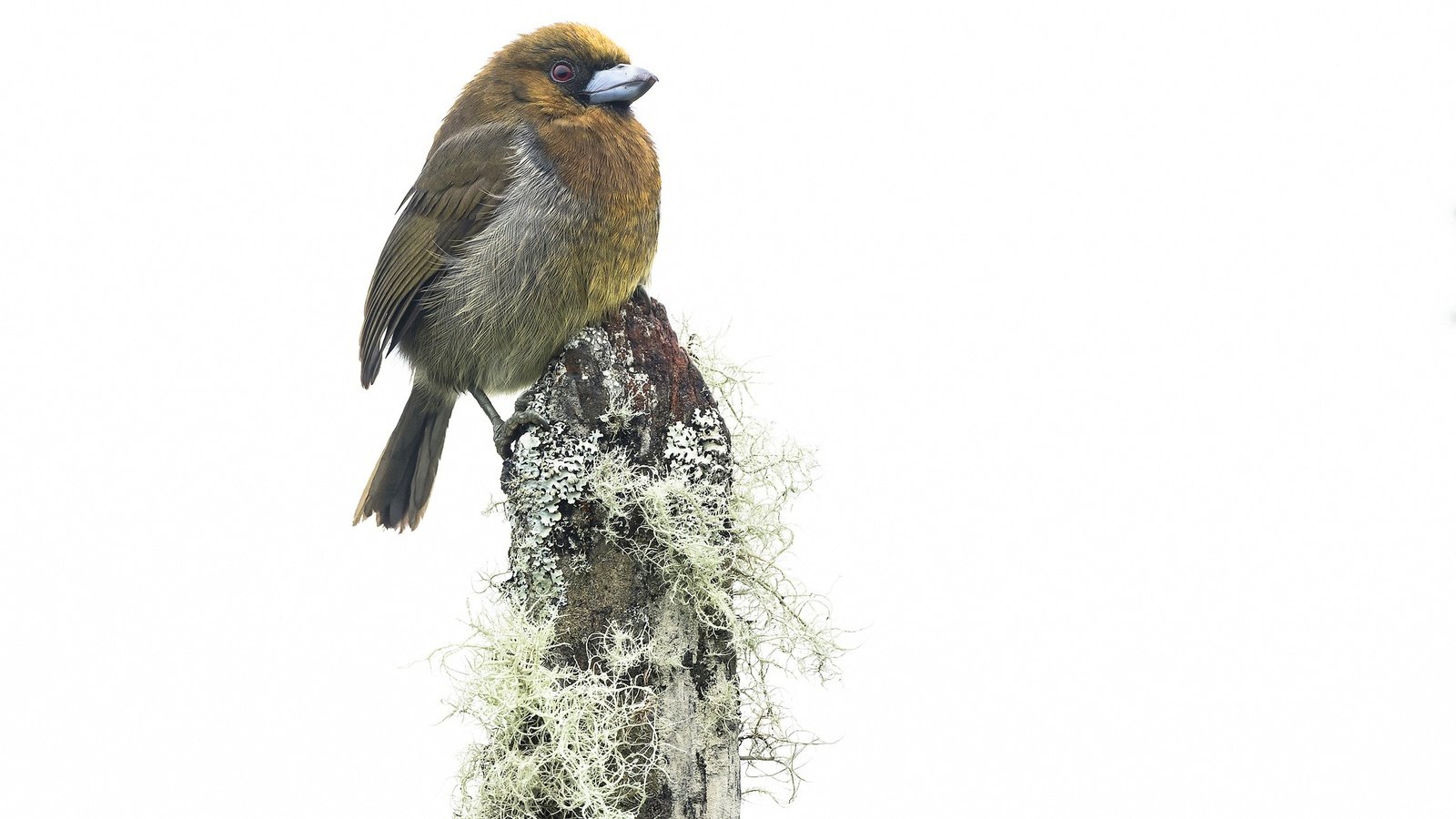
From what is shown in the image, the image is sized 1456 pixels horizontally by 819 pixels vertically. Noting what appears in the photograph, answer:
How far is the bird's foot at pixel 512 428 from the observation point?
304 cm

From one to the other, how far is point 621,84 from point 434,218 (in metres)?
0.60

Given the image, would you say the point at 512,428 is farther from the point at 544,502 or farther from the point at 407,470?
the point at 407,470

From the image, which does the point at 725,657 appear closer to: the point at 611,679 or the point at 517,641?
the point at 611,679

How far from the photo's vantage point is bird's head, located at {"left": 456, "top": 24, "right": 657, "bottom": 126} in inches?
130

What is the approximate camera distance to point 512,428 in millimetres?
3096

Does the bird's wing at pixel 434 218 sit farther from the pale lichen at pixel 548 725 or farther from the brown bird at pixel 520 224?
the pale lichen at pixel 548 725

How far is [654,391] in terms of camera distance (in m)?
3.03

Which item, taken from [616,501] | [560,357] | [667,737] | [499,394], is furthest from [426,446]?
[667,737]

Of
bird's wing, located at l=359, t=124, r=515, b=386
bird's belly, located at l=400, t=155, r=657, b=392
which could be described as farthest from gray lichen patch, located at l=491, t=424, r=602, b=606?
bird's wing, located at l=359, t=124, r=515, b=386

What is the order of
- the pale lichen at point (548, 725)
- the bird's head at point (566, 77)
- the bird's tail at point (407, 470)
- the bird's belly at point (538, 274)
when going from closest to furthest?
the pale lichen at point (548, 725) < the bird's belly at point (538, 274) < the bird's head at point (566, 77) < the bird's tail at point (407, 470)

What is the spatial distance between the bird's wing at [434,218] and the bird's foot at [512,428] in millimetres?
474

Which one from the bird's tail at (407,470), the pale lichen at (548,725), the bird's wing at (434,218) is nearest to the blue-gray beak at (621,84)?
the bird's wing at (434,218)

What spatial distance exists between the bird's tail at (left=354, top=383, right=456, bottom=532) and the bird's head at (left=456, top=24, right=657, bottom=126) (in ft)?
2.88

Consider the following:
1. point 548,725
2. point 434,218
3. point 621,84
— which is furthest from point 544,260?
point 548,725
